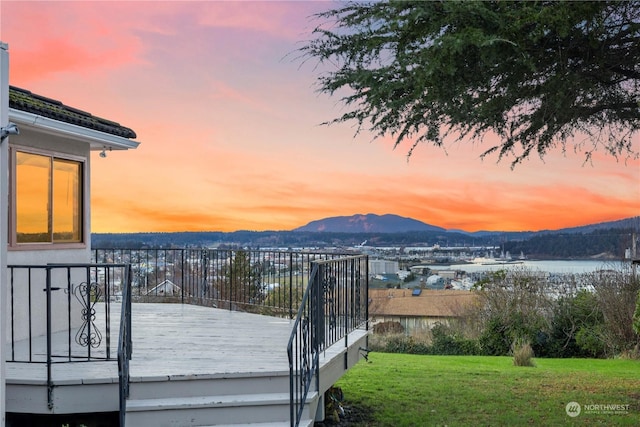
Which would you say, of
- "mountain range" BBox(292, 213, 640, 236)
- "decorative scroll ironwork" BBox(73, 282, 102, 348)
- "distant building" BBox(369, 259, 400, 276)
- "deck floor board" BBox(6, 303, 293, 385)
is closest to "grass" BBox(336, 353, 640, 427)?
"deck floor board" BBox(6, 303, 293, 385)

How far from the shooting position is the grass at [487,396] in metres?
8.95

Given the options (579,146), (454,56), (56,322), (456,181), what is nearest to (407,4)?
(454,56)

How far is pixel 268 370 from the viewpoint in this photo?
6.77 m

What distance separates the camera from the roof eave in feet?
25.7

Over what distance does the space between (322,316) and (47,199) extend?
189 inches

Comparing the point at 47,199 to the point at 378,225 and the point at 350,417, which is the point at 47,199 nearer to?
the point at 350,417

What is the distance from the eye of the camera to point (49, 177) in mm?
9453

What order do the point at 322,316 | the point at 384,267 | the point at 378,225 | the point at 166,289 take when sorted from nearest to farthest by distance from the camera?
1. the point at 322,316
2. the point at 166,289
3. the point at 384,267
4. the point at 378,225

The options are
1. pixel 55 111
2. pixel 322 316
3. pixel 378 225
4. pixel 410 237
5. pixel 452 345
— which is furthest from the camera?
pixel 378 225

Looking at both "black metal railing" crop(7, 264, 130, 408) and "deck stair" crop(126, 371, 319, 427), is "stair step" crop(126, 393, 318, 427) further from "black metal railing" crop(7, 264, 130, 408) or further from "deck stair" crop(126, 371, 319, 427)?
"black metal railing" crop(7, 264, 130, 408)

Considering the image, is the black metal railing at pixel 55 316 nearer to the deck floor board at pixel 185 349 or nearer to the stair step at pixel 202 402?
the deck floor board at pixel 185 349

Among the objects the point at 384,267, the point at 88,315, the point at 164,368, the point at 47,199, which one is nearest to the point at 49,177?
the point at 47,199

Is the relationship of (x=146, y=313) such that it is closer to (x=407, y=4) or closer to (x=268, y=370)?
(x=268, y=370)

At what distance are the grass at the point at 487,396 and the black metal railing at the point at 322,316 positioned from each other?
4.93ft
